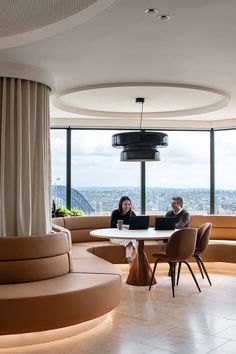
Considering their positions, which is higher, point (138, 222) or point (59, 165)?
point (59, 165)

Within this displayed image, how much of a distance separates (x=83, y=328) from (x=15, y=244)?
108cm

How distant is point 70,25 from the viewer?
3.57 meters

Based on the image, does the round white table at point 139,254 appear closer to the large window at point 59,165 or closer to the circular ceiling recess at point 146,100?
the circular ceiling recess at point 146,100

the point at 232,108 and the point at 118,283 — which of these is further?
the point at 232,108

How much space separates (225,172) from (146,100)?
2.98 m

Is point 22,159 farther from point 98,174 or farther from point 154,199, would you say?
point 154,199

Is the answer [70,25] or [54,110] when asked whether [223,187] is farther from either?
[70,25]

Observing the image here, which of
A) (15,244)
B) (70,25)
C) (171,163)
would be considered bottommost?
(15,244)

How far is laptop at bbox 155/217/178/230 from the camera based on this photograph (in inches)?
272

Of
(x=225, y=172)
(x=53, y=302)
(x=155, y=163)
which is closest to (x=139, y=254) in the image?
(x=53, y=302)

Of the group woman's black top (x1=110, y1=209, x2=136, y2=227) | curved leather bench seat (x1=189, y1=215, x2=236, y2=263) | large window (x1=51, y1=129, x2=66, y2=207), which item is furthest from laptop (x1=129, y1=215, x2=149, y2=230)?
large window (x1=51, y1=129, x2=66, y2=207)

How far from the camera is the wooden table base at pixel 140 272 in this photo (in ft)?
21.7

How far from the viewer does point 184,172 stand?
9.53m

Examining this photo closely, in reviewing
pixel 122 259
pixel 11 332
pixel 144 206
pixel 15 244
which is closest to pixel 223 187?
pixel 144 206
